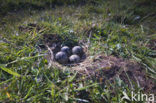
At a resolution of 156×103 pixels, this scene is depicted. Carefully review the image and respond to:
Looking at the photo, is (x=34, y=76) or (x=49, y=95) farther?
(x=34, y=76)

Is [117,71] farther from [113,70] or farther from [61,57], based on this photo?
[61,57]

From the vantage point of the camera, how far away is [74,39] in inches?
120

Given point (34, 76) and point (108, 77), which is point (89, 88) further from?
point (34, 76)

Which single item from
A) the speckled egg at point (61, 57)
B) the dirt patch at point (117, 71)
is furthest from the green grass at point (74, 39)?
the speckled egg at point (61, 57)

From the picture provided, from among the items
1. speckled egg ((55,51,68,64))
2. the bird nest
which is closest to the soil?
the bird nest

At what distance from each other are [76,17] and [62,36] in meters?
1.11

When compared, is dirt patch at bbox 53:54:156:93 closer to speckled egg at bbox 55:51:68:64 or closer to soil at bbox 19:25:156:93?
soil at bbox 19:25:156:93

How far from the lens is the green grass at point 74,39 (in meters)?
1.88

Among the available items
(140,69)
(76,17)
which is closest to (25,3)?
(76,17)

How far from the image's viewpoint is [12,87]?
1.87m

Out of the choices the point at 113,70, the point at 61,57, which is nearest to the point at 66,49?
the point at 61,57

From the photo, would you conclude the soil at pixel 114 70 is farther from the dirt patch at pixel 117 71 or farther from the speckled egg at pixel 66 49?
the speckled egg at pixel 66 49

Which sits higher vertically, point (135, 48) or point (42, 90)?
point (135, 48)

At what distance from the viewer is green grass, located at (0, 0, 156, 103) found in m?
1.88
